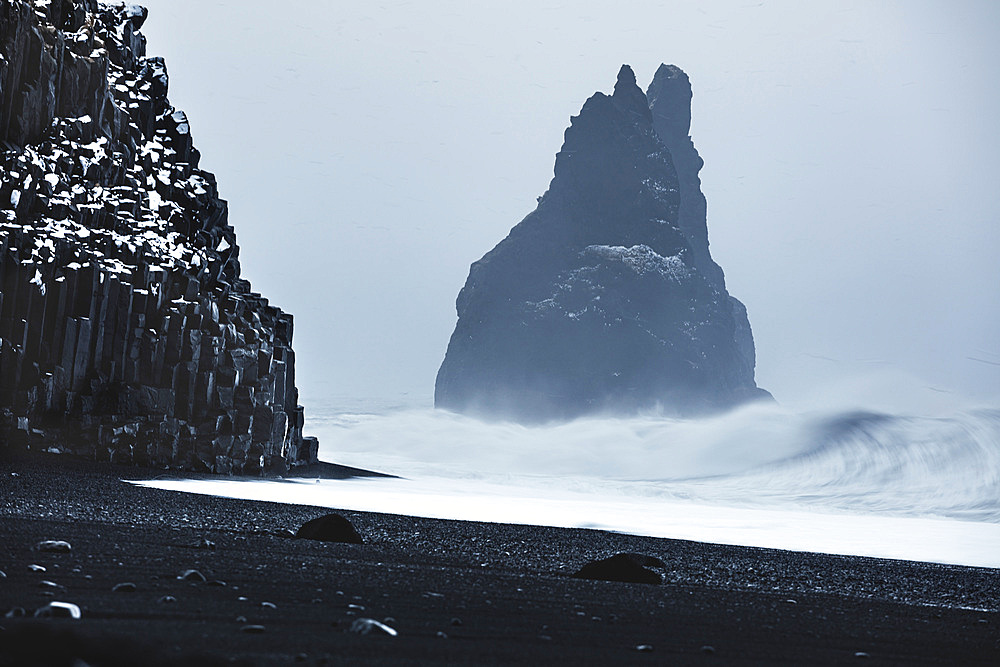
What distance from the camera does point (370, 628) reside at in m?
5.39

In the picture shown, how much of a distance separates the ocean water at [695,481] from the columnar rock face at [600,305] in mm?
6908

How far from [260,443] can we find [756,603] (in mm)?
39152

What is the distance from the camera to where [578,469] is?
11875cm

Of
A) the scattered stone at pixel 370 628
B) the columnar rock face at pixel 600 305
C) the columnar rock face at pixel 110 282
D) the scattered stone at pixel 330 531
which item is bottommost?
the scattered stone at pixel 330 531

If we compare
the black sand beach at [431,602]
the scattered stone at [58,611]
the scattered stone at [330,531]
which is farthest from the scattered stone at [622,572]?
the scattered stone at [58,611]

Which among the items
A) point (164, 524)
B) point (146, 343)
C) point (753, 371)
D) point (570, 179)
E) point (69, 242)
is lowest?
point (164, 524)

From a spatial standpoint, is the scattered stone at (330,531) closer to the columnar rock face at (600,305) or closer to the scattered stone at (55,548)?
the scattered stone at (55,548)

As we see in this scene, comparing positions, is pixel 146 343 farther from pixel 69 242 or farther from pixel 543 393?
pixel 543 393

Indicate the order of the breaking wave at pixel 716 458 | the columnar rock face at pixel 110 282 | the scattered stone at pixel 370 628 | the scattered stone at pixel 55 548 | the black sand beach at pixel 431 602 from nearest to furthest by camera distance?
the black sand beach at pixel 431 602 < the scattered stone at pixel 370 628 < the scattered stone at pixel 55 548 < the columnar rock face at pixel 110 282 < the breaking wave at pixel 716 458

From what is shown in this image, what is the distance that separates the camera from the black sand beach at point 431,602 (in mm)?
4785

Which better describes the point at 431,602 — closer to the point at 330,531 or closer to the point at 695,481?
the point at 330,531

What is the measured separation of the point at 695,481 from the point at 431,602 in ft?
300

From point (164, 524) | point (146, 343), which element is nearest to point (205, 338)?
point (146, 343)

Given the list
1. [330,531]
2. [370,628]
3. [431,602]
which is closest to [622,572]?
[431,602]
